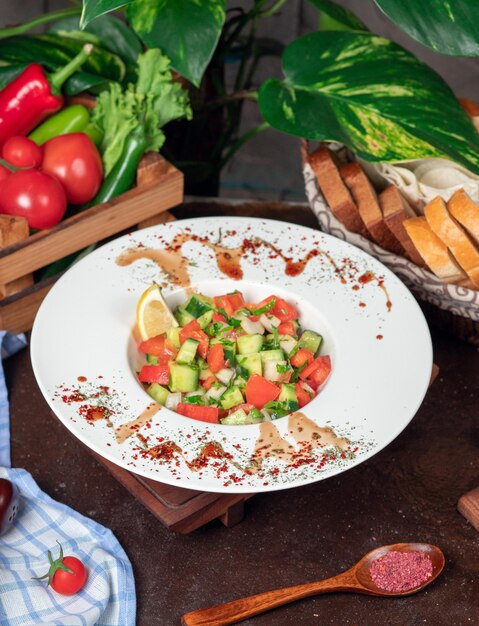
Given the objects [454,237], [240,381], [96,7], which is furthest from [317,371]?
[96,7]

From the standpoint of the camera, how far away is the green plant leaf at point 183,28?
1.95 meters

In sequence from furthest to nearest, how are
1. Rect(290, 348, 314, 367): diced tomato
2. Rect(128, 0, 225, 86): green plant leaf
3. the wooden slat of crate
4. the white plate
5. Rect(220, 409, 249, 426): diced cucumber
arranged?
Rect(128, 0, 225, 86): green plant leaf
the wooden slat of crate
Rect(290, 348, 314, 367): diced tomato
Rect(220, 409, 249, 426): diced cucumber
the white plate

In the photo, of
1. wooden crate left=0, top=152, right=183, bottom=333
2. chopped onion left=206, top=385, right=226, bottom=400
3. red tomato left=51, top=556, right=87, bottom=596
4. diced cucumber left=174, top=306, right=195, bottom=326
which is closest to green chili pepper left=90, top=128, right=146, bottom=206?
wooden crate left=0, top=152, right=183, bottom=333

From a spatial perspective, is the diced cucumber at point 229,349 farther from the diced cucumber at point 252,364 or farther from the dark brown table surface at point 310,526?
the dark brown table surface at point 310,526

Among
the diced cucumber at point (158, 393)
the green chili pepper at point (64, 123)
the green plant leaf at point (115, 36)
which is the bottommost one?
the diced cucumber at point (158, 393)

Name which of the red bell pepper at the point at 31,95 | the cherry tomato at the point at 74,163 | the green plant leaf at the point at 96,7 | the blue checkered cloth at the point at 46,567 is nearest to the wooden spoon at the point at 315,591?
the blue checkered cloth at the point at 46,567

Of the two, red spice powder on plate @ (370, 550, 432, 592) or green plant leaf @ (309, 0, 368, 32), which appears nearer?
red spice powder on plate @ (370, 550, 432, 592)

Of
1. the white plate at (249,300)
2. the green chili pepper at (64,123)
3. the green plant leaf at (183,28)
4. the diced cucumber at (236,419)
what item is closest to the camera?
the white plate at (249,300)

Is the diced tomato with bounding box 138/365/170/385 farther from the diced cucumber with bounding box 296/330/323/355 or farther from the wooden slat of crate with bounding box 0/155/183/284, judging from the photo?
the wooden slat of crate with bounding box 0/155/183/284

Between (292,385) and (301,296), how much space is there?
0.25 meters

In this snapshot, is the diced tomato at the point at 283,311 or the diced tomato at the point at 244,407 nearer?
the diced tomato at the point at 244,407

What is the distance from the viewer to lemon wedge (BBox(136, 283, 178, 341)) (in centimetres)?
168

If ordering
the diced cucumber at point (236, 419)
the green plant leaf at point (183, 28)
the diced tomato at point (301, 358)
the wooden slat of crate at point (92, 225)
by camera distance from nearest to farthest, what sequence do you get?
1. the diced cucumber at point (236, 419)
2. the diced tomato at point (301, 358)
3. the wooden slat of crate at point (92, 225)
4. the green plant leaf at point (183, 28)

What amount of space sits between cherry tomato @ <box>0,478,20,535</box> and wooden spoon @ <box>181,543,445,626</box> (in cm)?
35
